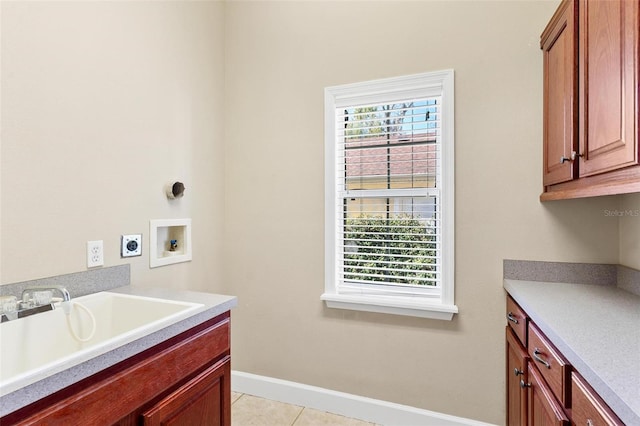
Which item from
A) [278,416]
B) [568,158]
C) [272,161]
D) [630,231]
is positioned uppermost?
[272,161]

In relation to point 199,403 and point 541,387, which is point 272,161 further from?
point 541,387

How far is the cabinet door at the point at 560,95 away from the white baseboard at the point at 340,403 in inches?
57.2

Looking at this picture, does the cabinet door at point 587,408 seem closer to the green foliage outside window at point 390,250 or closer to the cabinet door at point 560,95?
the cabinet door at point 560,95

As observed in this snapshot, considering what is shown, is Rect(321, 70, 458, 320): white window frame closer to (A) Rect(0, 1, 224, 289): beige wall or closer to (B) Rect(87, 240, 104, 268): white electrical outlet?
(A) Rect(0, 1, 224, 289): beige wall

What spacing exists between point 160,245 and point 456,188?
1779mm

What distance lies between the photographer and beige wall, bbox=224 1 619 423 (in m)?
1.75

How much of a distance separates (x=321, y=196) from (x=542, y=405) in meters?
1.50

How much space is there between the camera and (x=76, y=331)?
126cm

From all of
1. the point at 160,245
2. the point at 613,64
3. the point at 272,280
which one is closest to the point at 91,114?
the point at 160,245

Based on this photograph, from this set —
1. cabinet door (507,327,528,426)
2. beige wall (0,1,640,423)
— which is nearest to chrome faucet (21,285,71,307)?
beige wall (0,1,640,423)

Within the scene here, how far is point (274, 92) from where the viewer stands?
2.28m

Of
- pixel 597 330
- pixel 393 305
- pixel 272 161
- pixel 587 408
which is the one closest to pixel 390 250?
pixel 393 305

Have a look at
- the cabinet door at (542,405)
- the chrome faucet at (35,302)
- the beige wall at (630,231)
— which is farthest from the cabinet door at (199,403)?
the beige wall at (630,231)

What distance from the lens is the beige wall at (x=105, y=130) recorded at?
128cm
